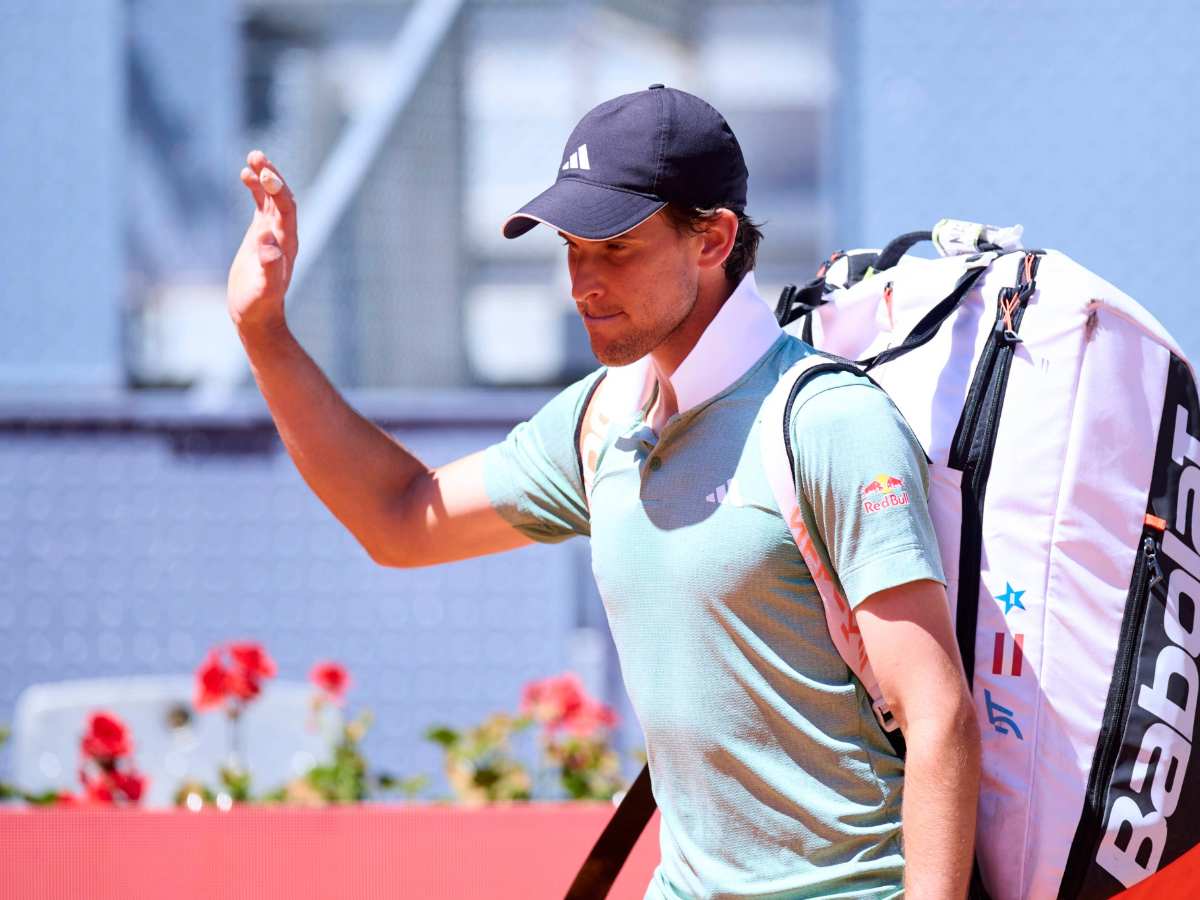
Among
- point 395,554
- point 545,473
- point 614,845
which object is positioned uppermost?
point 545,473

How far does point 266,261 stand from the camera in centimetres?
182

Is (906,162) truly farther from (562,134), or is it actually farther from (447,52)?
(447,52)

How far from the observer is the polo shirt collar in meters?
1.59

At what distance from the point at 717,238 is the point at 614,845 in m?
0.76

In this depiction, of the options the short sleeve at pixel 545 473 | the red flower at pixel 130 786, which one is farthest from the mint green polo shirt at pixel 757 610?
the red flower at pixel 130 786

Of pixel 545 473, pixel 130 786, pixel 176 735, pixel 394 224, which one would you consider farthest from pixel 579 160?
pixel 394 224

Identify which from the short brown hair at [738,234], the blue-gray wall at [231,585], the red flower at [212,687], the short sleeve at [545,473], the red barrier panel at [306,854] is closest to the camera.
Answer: the short brown hair at [738,234]

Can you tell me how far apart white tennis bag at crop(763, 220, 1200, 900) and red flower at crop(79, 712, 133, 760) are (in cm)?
231

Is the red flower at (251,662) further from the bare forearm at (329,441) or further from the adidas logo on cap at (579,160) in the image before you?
the adidas logo on cap at (579,160)

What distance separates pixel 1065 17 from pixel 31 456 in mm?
3636

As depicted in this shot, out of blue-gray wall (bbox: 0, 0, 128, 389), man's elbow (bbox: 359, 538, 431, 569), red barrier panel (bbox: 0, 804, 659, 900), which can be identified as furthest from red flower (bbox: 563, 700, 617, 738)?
blue-gray wall (bbox: 0, 0, 128, 389)

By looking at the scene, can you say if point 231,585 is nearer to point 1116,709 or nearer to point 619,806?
point 619,806

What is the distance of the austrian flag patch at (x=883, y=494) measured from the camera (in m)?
1.40

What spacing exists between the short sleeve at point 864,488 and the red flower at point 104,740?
2354 millimetres
